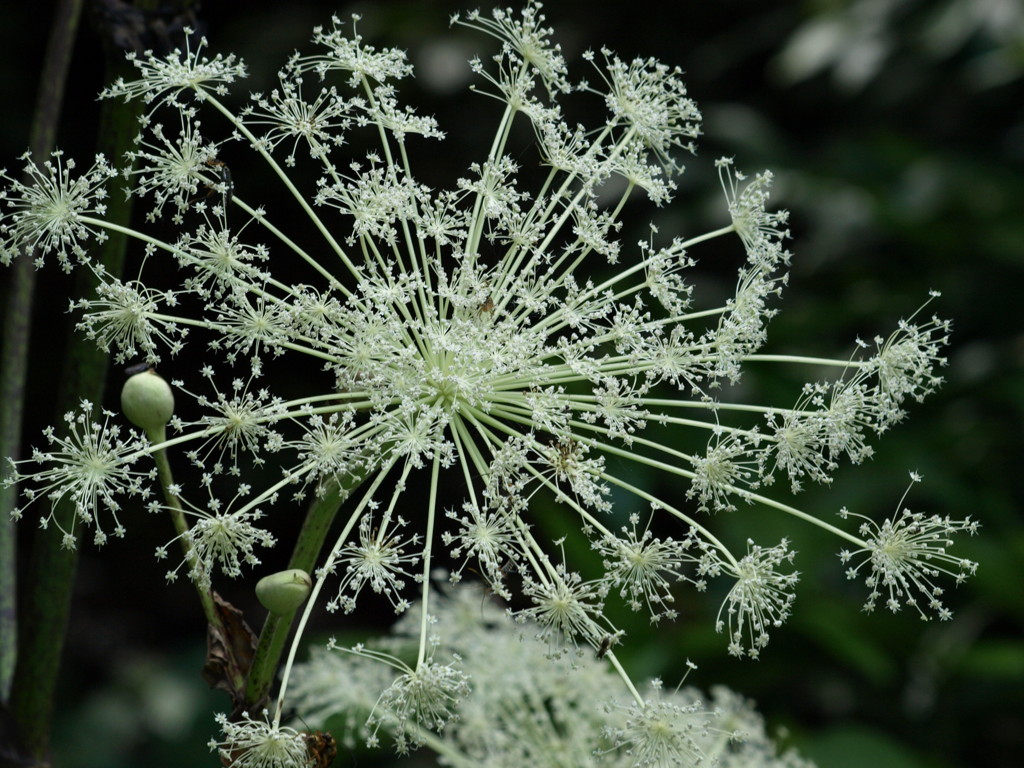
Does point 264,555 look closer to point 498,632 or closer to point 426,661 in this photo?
point 498,632

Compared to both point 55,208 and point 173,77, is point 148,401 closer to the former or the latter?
point 55,208

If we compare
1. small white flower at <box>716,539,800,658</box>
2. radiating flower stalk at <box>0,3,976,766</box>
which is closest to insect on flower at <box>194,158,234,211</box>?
radiating flower stalk at <box>0,3,976,766</box>

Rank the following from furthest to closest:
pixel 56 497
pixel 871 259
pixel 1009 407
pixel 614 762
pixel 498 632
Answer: pixel 871 259, pixel 1009 407, pixel 498 632, pixel 614 762, pixel 56 497

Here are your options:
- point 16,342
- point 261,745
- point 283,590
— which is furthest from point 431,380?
point 16,342

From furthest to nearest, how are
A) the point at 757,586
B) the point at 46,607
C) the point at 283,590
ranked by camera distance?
the point at 46,607
the point at 757,586
the point at 283,590

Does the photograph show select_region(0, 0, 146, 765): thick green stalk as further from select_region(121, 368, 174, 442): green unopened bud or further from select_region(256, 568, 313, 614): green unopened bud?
select_region(256, 568, 313, 614): green unopened bud

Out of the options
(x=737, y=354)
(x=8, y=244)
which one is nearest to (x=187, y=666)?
(x=8, y=244)
